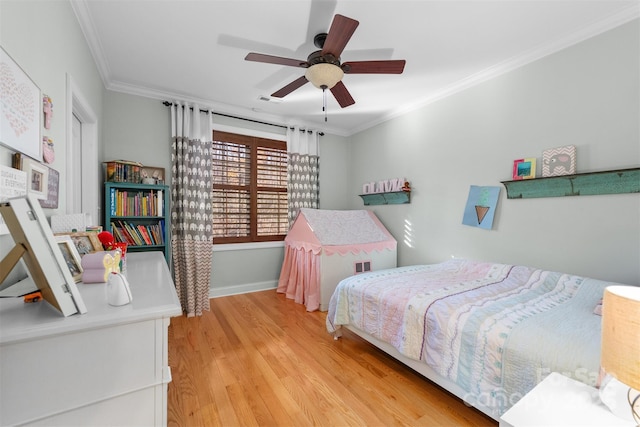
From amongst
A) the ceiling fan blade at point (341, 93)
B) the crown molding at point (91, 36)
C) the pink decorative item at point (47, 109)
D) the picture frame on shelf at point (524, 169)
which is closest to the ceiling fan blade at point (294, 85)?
the ceiling fan blade at point (341, 93)

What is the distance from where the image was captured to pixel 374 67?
2.02 metres

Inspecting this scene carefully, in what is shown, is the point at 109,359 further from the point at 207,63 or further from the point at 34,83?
the point at 207,63

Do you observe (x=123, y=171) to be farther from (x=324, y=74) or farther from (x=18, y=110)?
(x=324, y=74)

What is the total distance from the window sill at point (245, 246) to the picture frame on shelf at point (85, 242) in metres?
2.19

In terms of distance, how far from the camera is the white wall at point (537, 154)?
1974 mm

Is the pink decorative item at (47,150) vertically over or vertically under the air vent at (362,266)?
over

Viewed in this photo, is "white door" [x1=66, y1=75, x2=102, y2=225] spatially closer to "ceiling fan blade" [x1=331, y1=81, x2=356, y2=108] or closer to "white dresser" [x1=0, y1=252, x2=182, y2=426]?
"white dresser" [x1=0, y1=252, x2=182, y2=426]

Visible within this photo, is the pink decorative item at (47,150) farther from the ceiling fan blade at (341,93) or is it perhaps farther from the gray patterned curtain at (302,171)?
the gray patterned curtain at (302,171)

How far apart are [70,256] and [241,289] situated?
2.81 meters

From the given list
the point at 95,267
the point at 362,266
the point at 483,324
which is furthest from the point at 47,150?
the point at 362,266

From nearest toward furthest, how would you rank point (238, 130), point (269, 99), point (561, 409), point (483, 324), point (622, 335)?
point (622, 335)
point (561, 409)
point (483, 324)
point (269, 99)
point (238, 130)

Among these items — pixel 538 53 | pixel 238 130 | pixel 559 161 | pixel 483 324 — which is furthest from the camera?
pixel 238 130

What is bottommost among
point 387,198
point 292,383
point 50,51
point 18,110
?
point 292,383

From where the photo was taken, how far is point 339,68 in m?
1.96
